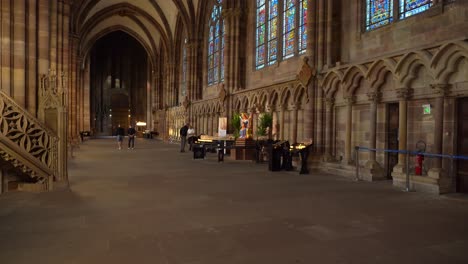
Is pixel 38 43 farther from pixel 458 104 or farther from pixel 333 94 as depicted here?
pixel 458 104

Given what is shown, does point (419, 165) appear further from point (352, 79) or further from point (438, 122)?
point (352, 79)

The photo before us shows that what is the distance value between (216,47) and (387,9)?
15.6 m

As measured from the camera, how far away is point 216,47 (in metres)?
25.0

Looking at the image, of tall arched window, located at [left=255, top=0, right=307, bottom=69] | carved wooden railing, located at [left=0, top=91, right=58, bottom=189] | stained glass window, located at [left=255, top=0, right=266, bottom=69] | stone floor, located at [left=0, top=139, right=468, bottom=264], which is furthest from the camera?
stained glass window, located at [left=255, top=0, right=266, bottom=69]

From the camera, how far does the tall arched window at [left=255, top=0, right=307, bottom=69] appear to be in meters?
14.9

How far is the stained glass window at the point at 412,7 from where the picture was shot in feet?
30.7

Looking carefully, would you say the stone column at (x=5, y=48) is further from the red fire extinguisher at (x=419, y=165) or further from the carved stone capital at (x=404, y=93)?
the red fire extinguisher at (x=419, y=165)

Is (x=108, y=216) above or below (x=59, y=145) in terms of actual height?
below

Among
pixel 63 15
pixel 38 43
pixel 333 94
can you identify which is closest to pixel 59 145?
pixel 38 43

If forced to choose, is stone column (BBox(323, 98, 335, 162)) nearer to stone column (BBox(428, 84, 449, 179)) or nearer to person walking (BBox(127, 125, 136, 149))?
stone column (BBox(428, 84, 449, 179))

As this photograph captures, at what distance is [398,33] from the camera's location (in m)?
10.1

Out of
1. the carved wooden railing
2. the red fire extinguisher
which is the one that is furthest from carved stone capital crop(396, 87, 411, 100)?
the carved wooden railing

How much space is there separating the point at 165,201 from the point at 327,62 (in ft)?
26.5

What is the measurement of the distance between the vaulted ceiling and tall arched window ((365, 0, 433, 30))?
56.2 ft
